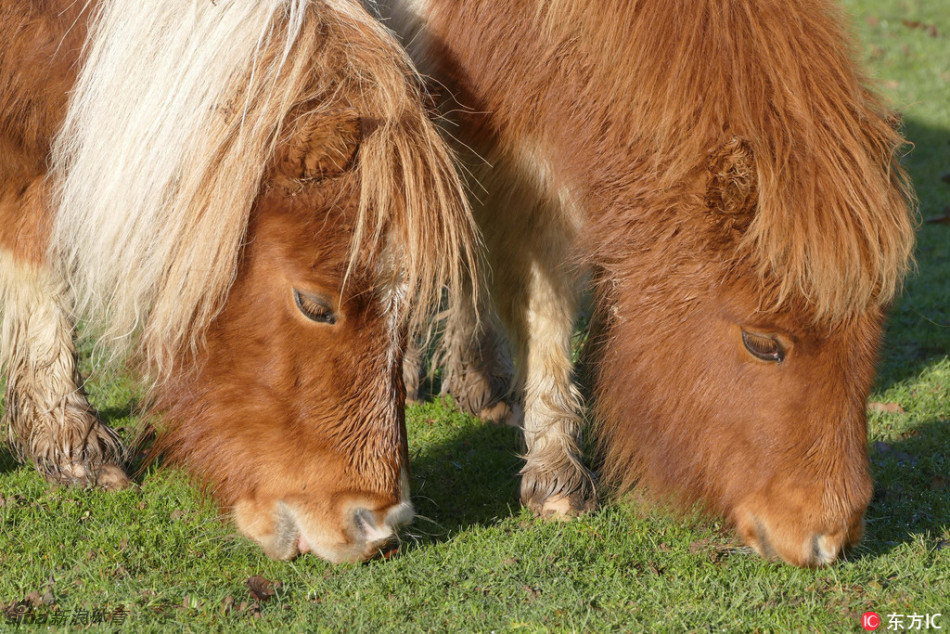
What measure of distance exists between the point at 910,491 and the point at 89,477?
371 centimetres

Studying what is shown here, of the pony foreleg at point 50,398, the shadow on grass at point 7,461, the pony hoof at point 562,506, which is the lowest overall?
the shadow on grass at point 7,461

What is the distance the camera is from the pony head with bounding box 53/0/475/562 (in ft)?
10.4

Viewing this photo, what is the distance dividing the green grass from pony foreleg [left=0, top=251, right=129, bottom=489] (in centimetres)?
12

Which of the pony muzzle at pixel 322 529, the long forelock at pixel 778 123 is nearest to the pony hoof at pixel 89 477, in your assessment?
the pony muzzle at pixel 322 529

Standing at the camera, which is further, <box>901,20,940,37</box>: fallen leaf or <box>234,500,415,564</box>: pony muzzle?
<box>901,20,940,37</box>: fallen leaf

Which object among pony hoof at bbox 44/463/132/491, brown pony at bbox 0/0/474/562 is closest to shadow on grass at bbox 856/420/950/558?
brown pony at bbox 0/0/474/562

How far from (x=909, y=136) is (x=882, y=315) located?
274 inches

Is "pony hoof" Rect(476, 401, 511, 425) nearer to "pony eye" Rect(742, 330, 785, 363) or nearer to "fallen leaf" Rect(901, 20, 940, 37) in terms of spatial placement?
"pony eye" Rect(742, 330, 785, 363)

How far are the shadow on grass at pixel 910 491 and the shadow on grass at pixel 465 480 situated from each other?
154 centimetres

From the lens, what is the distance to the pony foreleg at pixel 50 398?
418cm

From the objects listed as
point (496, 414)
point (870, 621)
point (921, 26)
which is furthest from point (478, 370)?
point (921, 26)

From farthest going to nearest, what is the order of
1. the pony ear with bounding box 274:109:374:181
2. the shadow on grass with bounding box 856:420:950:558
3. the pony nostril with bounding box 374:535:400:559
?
the shadow on grass with bounding box 856:420:950:558, the pony nostril with bounding box 374:535:400:559, the pony ear with bounding box 274:109:374:181

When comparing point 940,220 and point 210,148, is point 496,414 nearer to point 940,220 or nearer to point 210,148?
point 210,148

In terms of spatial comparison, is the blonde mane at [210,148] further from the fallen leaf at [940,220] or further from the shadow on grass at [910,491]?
the fallen leaf at [940,220]
